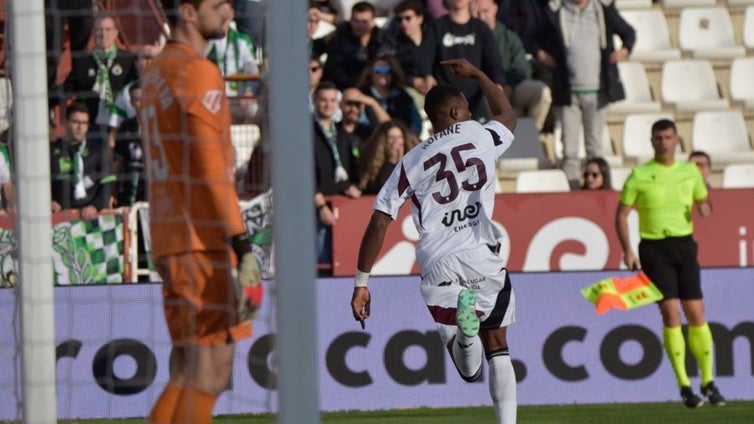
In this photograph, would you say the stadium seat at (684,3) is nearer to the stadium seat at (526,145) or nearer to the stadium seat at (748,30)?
the stadium seat at (748,30)

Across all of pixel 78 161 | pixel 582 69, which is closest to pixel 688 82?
pixel 582 69

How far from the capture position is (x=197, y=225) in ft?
19.8

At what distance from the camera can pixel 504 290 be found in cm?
804

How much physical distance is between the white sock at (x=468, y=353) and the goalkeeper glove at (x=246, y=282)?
2.14 m

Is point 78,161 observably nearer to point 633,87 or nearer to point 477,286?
point 477,286

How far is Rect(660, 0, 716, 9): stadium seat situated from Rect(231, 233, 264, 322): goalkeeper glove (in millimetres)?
11775

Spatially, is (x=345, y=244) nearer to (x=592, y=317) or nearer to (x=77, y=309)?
(x=592, y=317)

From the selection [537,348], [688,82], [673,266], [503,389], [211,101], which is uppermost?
[688,82]

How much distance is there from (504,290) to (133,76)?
2.94m

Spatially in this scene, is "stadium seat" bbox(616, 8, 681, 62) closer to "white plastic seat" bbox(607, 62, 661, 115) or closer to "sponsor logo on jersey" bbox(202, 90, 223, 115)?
"white plastic seat" bbox(607, 62, 661, 115)

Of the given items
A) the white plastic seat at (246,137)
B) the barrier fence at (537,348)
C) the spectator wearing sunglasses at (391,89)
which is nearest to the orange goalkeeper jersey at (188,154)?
the white plastic seat at (246,137)

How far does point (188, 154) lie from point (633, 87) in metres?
10.9

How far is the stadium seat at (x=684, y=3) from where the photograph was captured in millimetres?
16953

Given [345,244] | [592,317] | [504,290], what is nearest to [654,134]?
[592,317]
